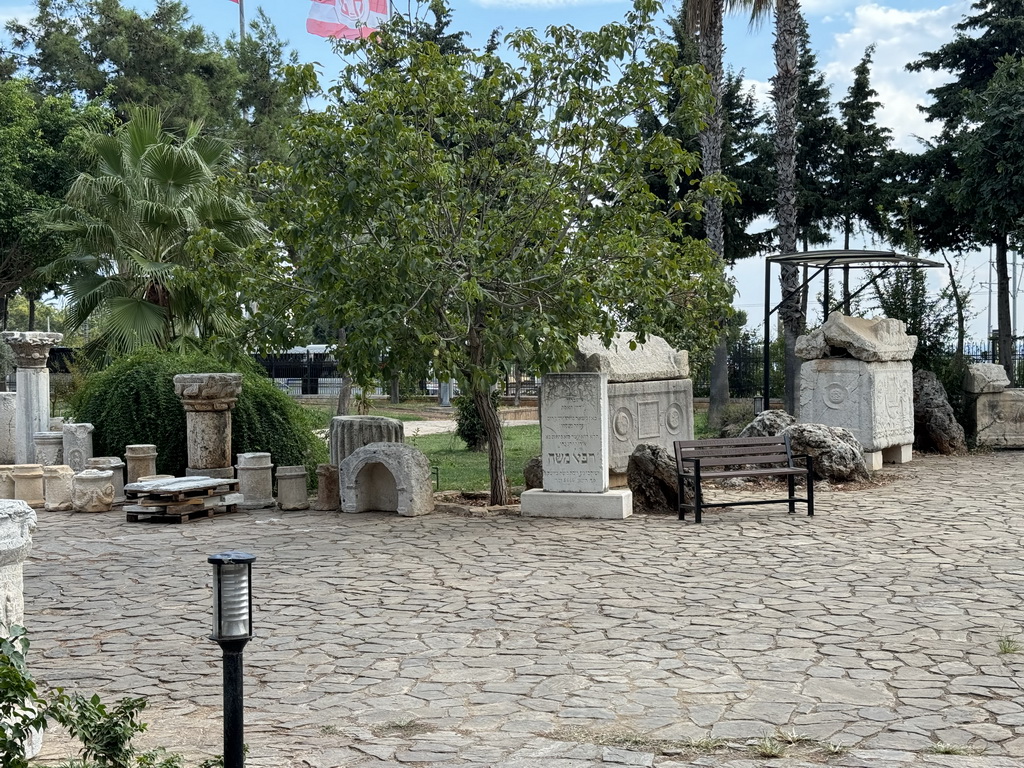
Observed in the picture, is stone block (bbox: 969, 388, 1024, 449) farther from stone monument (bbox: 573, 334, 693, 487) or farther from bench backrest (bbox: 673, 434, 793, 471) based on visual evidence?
bench backrest (bbox: 673, 434, 793, 471)

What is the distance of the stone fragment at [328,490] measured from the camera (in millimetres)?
11398

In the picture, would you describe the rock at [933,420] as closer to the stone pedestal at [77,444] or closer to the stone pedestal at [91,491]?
the stone pedestal at [91,491]

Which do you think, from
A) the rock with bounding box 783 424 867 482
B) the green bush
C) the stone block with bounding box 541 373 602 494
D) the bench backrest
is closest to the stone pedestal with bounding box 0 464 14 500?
the green bush

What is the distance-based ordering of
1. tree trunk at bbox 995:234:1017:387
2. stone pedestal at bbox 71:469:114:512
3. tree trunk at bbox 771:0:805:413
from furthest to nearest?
1. tree trunk at bbox 995:234:1017:387
2. tree trunk at bbox 771:0:805:413
3. stone pedestal at bbox 71:469:114:512

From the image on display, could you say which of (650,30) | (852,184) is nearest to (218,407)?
(650,30)

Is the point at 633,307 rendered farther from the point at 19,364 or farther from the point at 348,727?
the point at 19,364

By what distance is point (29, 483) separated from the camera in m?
12.3

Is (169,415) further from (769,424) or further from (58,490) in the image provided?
(769,424)

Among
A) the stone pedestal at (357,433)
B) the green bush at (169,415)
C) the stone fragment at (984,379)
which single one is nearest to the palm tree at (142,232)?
the green bush at (169,415)

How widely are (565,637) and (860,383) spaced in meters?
9.26

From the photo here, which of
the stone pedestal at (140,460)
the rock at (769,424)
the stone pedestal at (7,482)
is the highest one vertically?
the rock at (769,424)

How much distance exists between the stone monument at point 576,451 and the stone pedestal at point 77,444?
5933 millimetres

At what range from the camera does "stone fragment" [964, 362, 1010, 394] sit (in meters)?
16.5

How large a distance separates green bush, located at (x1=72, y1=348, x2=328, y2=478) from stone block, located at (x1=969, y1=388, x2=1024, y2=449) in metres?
10.5
